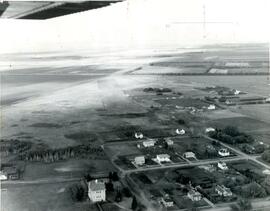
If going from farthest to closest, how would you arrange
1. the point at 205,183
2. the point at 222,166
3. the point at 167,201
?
the point at 222,166
the point at 205,183
the point at 167,201

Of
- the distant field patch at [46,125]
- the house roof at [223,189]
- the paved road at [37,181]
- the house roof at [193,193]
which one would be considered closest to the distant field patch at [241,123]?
the distant field patch at [46,125]

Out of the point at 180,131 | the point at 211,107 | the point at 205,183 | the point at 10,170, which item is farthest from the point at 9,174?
the point at 211,107

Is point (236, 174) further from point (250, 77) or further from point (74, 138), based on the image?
point (250, 77)

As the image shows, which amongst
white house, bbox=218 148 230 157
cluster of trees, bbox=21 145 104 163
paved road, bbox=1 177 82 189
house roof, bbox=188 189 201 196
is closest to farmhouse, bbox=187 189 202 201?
house roof, bbox=188 189 201 196

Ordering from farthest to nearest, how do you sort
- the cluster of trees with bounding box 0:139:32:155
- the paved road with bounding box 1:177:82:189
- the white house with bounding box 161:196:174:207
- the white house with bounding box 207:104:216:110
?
1. the white house with bounding box 207:104:216:110
2. the cluster of trees with bounding box 0:139:32:155
3. the paved road with bounding box 1:177:82:189
4. the white house with bounding box 161:196:174:207

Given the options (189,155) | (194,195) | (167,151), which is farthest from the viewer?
(167,151)

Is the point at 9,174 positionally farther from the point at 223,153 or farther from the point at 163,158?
the point at 223,153

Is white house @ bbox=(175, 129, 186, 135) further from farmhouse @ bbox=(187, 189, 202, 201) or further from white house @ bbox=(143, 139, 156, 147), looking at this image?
farmhouse @ bbox=(187, 189, 202, 201)
